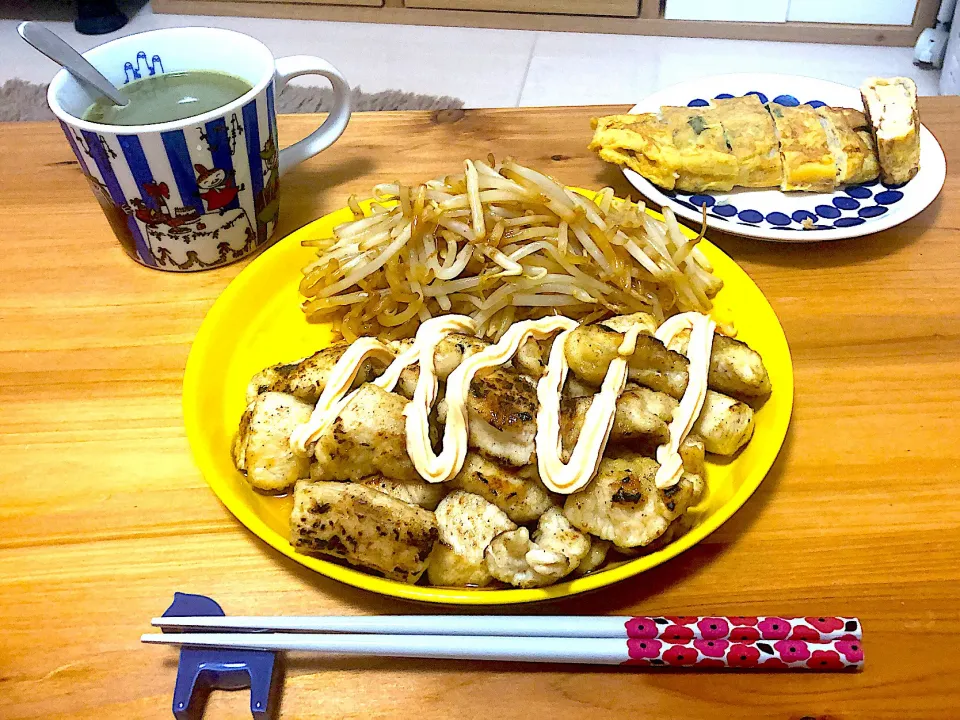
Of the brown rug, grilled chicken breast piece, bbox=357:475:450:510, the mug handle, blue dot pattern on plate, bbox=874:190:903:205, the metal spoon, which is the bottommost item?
the brown rug

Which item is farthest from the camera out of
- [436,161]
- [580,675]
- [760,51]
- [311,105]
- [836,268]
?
[760,51]

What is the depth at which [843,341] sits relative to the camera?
1.14 meters

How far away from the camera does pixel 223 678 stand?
78 cm

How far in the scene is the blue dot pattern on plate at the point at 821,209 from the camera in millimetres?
1255

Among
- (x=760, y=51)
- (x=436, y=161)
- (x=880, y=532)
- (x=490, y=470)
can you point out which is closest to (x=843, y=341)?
(x=880, y=532)

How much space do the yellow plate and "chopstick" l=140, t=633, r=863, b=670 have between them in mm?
44

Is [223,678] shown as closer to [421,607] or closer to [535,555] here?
[421,607]

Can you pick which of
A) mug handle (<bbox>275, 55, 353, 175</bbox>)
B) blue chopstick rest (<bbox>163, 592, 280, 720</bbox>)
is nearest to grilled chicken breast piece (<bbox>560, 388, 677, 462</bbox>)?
blue chopstick rest (<bbox>163, 592, 280, 720</bbox>)

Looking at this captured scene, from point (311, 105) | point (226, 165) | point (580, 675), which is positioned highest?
point (226, 165)

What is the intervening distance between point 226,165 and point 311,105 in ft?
5.94

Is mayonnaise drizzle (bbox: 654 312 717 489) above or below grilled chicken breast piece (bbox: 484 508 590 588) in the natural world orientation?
above

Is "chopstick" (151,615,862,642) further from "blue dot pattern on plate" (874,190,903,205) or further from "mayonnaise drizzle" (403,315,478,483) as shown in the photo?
"blue dot pattern on plate" (874,190,903,205)

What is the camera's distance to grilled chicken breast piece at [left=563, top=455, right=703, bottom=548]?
2.61 ft

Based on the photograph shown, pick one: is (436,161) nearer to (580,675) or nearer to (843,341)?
(843,341)
